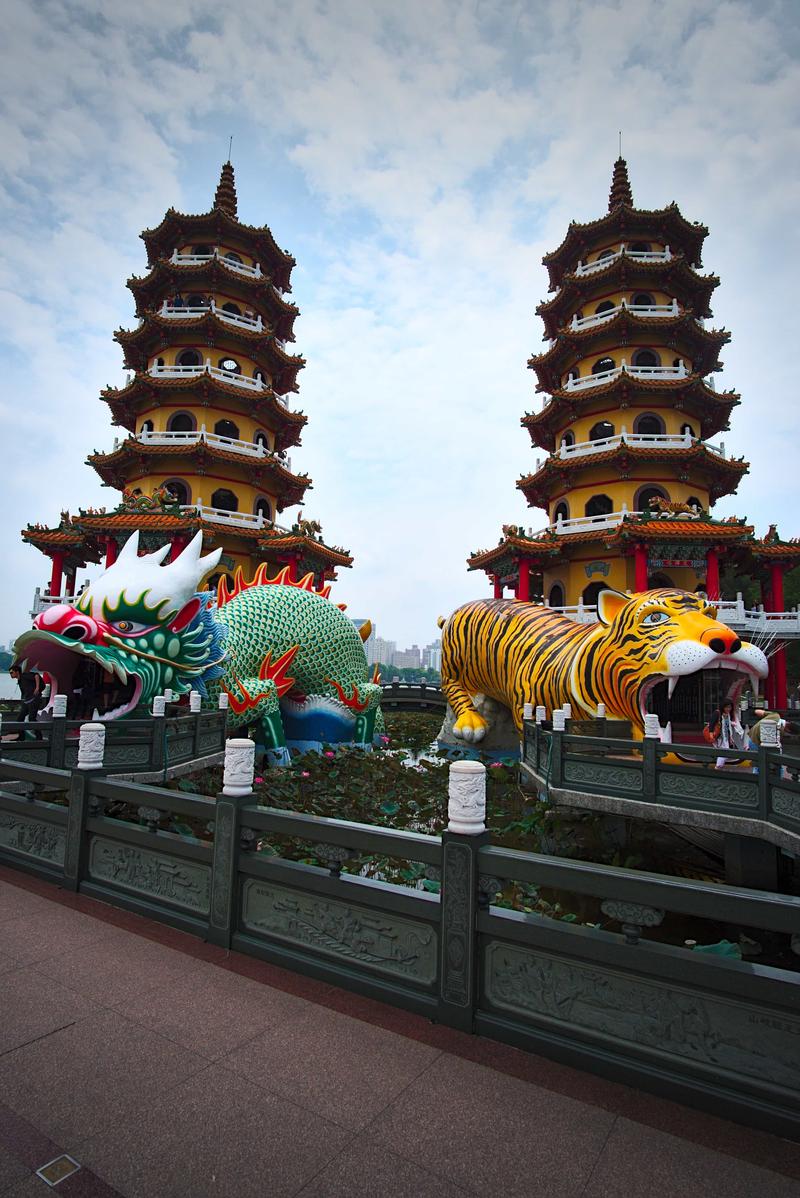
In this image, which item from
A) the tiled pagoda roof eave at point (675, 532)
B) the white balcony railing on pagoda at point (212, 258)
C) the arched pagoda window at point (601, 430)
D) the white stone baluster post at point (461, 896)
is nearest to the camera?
the white stone baluster post at point (461, 896)

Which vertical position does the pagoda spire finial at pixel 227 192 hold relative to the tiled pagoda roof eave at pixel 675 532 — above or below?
above

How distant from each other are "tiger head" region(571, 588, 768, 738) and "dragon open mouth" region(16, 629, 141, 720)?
19.8ft

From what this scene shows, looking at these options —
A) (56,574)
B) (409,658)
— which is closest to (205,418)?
(56,574)

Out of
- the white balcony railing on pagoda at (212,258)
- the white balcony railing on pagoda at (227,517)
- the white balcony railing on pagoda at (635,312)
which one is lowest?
the white balcony railing on pagoda at (227,517)

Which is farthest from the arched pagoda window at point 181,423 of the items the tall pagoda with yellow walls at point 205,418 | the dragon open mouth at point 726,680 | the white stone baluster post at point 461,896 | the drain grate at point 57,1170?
the drain grate at point 57,1170

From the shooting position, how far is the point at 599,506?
790 inches

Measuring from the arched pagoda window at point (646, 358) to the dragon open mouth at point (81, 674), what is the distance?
1871 centimetres

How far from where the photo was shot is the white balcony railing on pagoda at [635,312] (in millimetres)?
20400

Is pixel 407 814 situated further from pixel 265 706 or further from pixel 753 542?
pixel 753 542

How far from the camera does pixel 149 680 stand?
306 inches

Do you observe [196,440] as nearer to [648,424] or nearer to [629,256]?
[648,424]

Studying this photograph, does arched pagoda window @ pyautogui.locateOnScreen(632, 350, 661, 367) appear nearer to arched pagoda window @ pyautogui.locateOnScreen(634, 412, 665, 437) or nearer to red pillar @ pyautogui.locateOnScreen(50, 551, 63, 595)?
arched pagoda window @ pyautogui.locateOnScreen(634, 412, 665, 437)

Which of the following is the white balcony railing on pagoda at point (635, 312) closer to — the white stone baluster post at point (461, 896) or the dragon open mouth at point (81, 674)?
the dragon open mouth at point (81, 674)

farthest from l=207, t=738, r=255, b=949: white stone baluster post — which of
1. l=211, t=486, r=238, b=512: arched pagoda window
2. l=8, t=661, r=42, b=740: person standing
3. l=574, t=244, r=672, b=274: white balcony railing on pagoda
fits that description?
l=574, t=244, r=672, b=274: white balcony railing on pagoda
